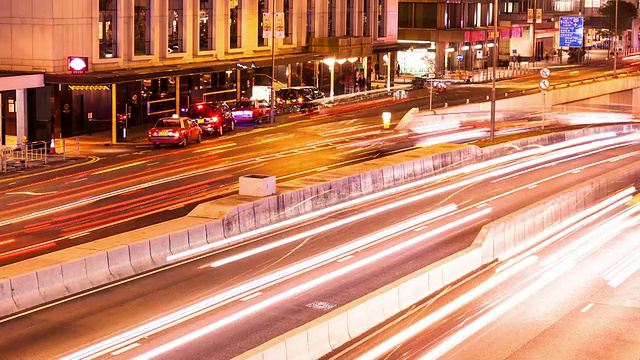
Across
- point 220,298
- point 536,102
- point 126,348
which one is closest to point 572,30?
point 536,102

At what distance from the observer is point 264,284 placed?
2444 centimetres

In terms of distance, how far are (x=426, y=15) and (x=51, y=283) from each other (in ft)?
275

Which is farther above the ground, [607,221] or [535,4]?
[535,4]

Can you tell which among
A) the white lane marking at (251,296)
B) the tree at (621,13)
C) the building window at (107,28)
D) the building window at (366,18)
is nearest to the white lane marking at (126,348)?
the white lane marking at (251,296)

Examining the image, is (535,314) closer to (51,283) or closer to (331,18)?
(51,283)

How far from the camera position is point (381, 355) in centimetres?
1950

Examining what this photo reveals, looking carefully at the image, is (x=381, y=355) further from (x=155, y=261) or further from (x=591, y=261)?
(x=591, y=261)

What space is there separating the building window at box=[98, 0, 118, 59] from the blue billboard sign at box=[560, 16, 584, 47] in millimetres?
56261

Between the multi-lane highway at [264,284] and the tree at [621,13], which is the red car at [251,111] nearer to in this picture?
the multi-lane highway at [264,284]

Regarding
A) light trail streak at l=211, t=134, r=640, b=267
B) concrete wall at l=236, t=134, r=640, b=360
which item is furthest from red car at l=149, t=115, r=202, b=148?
concrete wall at l=236, t=134, r=640, b=360

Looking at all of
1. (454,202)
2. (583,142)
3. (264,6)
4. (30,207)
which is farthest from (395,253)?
(264,6)

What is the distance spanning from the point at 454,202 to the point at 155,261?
13.1 metres

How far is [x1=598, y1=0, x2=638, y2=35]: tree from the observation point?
468 feet

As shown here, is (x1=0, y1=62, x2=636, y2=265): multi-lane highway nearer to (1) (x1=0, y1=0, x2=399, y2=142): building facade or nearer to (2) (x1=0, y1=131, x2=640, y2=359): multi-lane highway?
(2) (x1=0, y1=131, x2=640, y2=359): multi-lane highway
